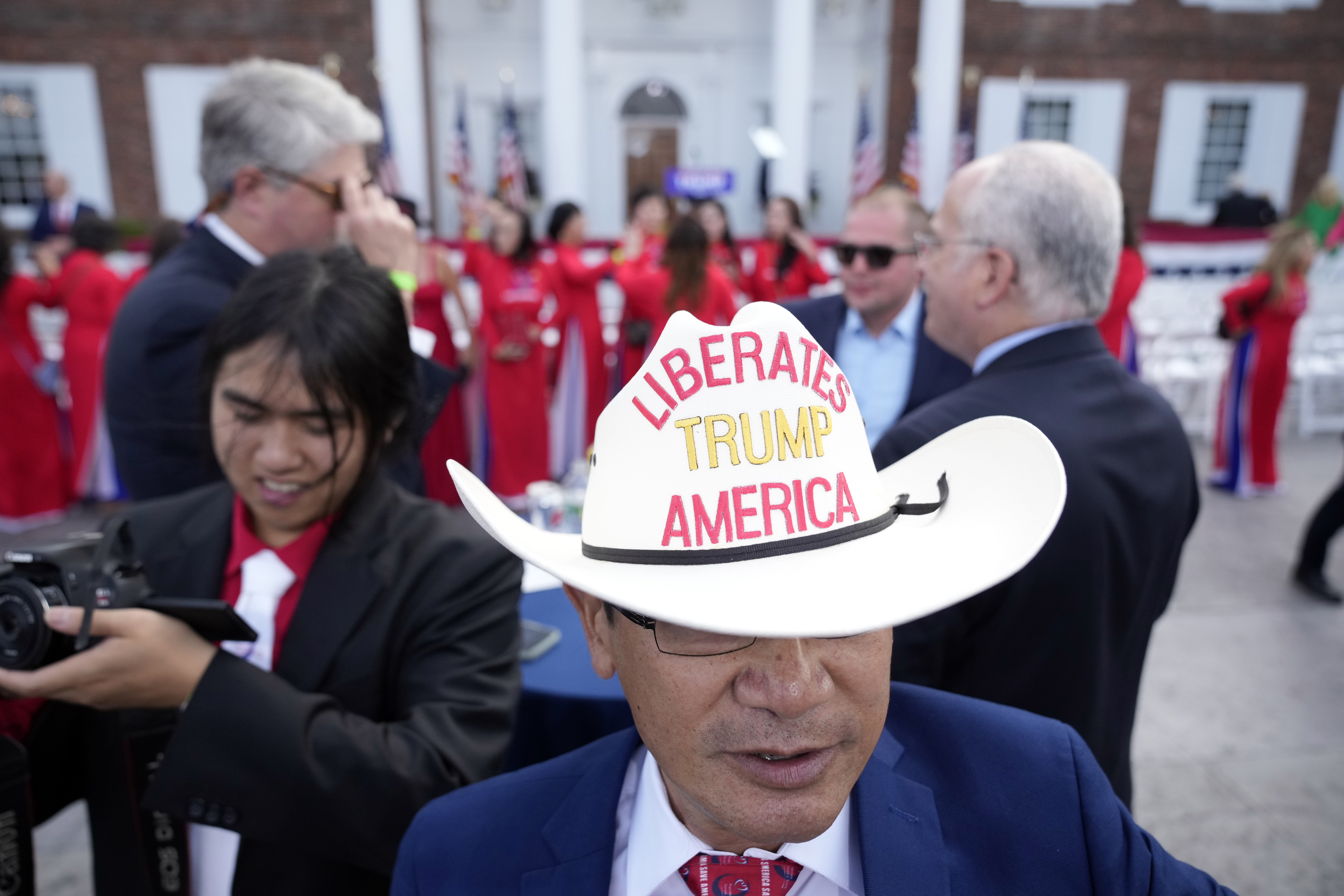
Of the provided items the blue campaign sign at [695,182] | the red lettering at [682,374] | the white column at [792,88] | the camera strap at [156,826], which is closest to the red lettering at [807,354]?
the red lettering at [682,374]

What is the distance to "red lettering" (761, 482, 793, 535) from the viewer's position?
847mm

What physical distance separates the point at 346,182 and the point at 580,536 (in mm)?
1725

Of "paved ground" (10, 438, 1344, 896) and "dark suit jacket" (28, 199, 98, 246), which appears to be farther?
"dark suit jacket" (28, 199, 98, 246)

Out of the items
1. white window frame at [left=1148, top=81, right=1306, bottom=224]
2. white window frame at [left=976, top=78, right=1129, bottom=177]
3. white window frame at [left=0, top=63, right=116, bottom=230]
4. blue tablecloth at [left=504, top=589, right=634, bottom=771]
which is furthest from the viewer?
white window frame at [left=1148, top=81, right=1306, bottom=224]

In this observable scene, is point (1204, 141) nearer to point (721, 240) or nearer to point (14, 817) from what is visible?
point (721, 240)

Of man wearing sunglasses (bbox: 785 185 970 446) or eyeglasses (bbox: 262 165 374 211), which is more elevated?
eyeglasses (bbox: 262 165 374 211)

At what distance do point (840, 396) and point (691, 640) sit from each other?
0.31 meters

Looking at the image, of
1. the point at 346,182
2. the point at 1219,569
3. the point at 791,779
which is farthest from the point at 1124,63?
the point at 791,779

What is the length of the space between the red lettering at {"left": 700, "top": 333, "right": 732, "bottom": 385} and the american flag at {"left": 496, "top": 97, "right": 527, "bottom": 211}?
470 inches

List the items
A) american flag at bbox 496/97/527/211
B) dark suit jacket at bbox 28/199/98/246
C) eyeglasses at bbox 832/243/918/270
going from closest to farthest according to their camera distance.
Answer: eyeglasses at bbox 832/243/918/270, dark suit jacket at bbox 28/199/98/246, american flag at bbox 496/97/527/211

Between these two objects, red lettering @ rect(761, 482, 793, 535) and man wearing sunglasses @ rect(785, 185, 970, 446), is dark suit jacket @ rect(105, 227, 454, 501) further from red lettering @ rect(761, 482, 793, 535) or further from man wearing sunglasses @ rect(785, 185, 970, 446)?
man wearing sunglasses @ rect(785, 185, 970, 446)

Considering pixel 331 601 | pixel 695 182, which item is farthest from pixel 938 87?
pixel 331 601

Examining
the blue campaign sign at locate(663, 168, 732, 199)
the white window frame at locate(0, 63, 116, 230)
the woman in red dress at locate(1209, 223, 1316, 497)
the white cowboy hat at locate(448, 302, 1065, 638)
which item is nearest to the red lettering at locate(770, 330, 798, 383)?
the white cowboy hat at locate(448, 302, 1065, 638)

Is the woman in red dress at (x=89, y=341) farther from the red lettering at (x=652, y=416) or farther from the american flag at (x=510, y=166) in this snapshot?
the american flag at (x=510, y=166)
